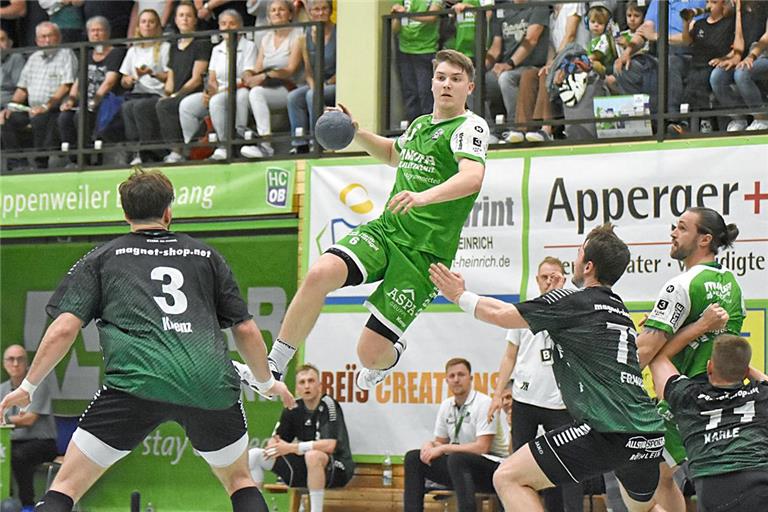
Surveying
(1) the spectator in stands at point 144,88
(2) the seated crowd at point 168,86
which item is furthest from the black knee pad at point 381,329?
(1) the spectator in stands at point 144,88

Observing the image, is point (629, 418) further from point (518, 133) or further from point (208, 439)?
point (518, 133)

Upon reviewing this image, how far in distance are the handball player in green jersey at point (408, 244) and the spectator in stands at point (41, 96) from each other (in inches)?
306

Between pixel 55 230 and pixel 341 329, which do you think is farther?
pixel 55 230

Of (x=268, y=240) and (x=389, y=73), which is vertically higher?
(x=389, y=73)

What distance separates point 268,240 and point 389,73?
2.56m

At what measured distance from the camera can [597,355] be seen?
6957 millimetres

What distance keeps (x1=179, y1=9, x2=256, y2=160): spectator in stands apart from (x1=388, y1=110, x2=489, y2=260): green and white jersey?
19.7ft

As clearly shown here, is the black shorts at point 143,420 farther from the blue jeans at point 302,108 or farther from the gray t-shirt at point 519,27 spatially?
the blue jeans at point 302,108

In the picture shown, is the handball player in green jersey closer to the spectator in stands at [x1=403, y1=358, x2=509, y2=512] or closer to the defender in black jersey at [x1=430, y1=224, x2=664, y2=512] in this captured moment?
the defender in black jersey at [x1=430, y1=224, x2=664, y2=512]

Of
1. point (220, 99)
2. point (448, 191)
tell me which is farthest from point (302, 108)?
point (448, 191)

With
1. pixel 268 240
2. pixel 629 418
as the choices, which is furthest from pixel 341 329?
pixel 629 418

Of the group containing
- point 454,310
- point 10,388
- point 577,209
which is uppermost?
point 577,209

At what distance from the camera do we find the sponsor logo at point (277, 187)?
1291cm

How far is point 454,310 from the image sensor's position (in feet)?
39.3
